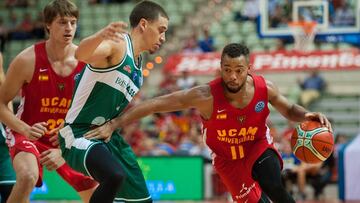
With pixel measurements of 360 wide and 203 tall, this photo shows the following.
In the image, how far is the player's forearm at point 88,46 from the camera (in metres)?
4.56

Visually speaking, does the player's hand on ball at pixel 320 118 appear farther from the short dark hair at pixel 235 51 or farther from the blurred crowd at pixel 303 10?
the blurred crowd at pixel 303 10

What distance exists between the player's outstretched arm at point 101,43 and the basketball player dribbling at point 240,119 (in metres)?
0.66

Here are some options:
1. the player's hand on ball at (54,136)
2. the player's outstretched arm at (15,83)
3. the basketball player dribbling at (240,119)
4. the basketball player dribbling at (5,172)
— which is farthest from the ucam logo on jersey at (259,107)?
the basketball player dribbling at (5,172)

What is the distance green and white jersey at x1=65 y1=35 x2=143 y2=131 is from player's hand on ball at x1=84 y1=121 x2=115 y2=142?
60 mm

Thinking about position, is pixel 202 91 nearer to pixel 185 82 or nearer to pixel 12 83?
pixel 12 83

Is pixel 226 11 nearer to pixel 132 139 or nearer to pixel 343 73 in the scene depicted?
pixel 343 73

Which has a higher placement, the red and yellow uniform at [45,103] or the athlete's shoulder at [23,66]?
the athlete's shoulder at [23,66]

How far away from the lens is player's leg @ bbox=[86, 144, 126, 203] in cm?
468

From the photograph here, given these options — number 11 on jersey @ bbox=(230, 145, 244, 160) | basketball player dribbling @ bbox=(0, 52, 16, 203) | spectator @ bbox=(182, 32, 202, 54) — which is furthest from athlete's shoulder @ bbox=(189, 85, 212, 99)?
spectator @ bbox=(182, 32, 202, 54)

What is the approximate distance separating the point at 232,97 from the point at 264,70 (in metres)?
10.2

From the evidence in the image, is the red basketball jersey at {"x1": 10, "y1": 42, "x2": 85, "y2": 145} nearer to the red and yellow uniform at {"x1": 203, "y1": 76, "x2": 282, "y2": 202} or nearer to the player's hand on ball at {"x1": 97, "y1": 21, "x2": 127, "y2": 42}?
the red and yellow uniform at {"x1": 203, "y1": 76, "x2": 282, "y2": 202}

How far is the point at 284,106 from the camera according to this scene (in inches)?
231

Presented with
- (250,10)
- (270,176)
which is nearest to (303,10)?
(250,10)

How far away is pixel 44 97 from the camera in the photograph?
227 inches
